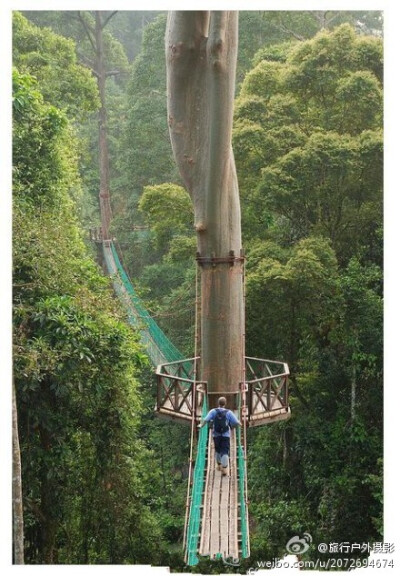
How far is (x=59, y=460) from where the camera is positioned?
23.8 ft

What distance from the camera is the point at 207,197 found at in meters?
6.42

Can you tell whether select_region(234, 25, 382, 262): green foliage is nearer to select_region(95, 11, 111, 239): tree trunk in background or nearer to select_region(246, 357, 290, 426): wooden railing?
select_region(246, 357, 290, 426): wooden railing

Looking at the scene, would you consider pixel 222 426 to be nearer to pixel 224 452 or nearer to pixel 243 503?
pixel 224 452

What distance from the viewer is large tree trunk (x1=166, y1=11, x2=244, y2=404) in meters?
6.33

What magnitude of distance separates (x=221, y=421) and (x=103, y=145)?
11.0 meters

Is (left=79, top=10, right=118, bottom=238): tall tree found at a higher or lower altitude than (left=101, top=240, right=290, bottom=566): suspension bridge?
higher

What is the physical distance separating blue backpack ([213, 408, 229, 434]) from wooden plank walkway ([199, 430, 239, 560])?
275mm

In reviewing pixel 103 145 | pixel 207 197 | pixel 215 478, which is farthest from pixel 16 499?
pixel 103 145

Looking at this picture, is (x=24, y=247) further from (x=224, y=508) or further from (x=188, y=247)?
(x=188, y=247)

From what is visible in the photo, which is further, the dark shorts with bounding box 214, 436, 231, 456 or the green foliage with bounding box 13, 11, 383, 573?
the green foliage with bounding box 13, 11, 383, 573

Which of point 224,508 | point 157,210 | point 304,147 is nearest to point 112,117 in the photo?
point 157,210

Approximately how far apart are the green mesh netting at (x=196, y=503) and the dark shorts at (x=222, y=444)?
113 millimetres

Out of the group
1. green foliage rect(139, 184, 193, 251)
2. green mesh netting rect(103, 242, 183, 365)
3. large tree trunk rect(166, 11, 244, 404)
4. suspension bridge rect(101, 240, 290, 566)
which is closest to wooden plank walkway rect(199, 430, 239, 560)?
suspension bridge rect(101, 240, 290, 566)

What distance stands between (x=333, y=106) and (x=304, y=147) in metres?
0.81
